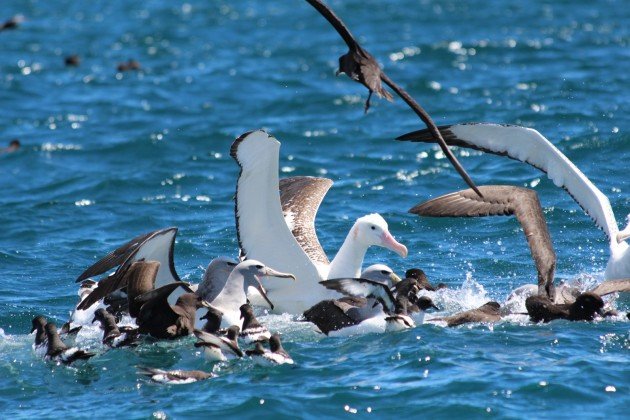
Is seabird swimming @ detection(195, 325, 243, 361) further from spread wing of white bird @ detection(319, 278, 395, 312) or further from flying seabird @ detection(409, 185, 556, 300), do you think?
flying seabird @ detection(409, 185, 556, 300)

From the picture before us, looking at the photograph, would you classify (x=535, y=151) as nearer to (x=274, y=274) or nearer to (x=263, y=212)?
(x=263, y=212)

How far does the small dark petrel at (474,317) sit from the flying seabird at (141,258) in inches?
103

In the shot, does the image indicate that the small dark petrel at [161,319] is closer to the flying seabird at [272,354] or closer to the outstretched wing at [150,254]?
the outstretched wing at [150,254]

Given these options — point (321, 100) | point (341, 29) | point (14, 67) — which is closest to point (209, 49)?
point (14, 67)

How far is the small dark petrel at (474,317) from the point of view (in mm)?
10867

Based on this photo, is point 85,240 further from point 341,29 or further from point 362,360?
point 341,29

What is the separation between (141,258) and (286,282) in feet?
4.91

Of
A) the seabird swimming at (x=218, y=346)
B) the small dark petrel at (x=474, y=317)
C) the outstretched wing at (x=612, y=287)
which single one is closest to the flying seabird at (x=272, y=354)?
the seabird swimming at (x=218, y=346)

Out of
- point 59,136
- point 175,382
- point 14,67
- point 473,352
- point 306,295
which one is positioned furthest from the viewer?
point 14,67

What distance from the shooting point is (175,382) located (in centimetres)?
943

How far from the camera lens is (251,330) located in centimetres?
1052

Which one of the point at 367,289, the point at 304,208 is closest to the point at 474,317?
the point at 367,289

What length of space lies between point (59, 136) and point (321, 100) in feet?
16.0

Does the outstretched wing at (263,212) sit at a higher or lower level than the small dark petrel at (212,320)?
higher
